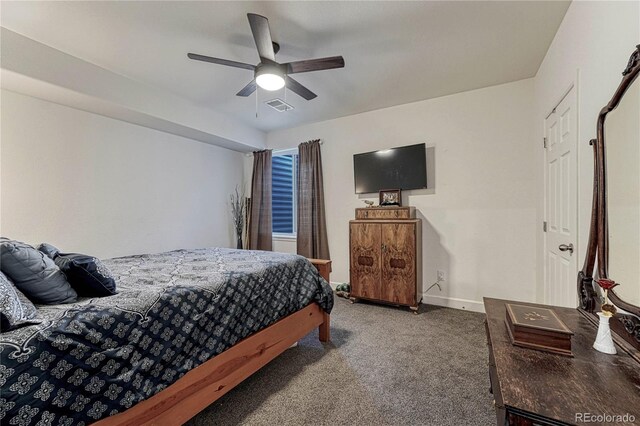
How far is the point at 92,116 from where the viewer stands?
Result: 2.86m

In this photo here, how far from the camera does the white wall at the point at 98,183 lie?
240 cm

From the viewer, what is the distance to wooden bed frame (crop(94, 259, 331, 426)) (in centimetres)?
120

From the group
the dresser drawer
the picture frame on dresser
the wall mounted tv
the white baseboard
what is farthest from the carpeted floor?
the wall mounted tv

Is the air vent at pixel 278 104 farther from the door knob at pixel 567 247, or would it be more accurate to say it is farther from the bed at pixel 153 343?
the door knob at pixel 567 247

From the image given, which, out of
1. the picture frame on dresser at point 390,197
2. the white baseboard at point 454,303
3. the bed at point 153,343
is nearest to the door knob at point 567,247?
the white baseboard at point 454,303

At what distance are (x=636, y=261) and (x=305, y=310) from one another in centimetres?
188

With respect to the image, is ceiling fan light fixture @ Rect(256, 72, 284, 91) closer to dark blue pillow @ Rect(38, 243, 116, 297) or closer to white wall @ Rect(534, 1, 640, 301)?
dark blue pillow @ Rect(38, 243, 116, 297)

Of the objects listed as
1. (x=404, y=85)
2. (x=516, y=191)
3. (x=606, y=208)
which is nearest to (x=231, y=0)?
(x=404, y=85)

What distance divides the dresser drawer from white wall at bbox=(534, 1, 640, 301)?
159 centimetres

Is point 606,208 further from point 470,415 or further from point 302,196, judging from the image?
point 302,196

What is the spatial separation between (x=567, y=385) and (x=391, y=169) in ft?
9.63

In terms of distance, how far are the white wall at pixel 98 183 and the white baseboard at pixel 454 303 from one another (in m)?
3.25

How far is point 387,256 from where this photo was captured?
3211 mm

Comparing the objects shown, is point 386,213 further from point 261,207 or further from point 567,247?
point 261,207
